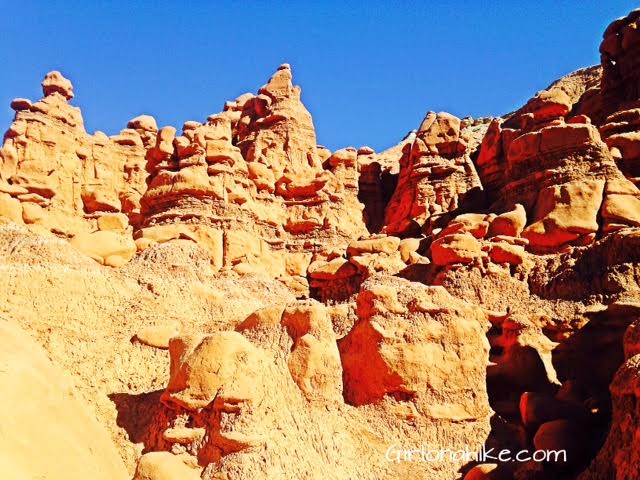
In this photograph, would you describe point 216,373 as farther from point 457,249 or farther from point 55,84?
point 55,84

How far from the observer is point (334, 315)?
68.2 feet

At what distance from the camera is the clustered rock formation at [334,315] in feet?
41.9

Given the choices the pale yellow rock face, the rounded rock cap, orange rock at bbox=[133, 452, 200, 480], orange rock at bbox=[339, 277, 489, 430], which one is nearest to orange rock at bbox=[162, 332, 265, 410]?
orange rock at bbox=[133, 452, 200, 480]

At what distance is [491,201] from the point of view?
34.8 metres

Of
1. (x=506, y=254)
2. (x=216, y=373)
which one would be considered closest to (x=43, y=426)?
(x=216, y=373)

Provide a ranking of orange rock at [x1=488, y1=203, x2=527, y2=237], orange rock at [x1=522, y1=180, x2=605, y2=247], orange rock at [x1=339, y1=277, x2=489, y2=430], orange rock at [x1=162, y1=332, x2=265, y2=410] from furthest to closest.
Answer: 1. orange rock at [x1=488, y1=203, x2=527, y2=237]
2. orange rock at [x1=522, y1=180, x2=605, y2=247]
3. orange rock at [x1=339, y1=277, x2=489, y2=430]
4. orange rock at [x1=162, y1=332, x2=265, y2=410]

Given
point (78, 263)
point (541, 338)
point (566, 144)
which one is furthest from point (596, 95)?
point (78, 263)

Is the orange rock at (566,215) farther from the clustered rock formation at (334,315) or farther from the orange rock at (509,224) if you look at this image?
the orange rock at (509,224)

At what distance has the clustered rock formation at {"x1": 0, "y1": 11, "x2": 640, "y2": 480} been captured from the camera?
41.9ft

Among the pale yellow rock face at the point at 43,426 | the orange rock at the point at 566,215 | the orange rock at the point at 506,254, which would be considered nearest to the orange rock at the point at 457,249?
the orange rock at the point at 506,254

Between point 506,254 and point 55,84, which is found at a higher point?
point 55,84

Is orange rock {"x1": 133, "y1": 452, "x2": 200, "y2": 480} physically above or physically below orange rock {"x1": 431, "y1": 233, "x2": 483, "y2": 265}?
below

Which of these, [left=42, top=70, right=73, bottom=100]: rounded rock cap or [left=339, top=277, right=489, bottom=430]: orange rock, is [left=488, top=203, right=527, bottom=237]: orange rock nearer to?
[left=339, top=277, right=489, bottom=430]: orange rock

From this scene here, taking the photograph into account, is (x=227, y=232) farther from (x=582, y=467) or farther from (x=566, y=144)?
(x=582, y=467)
